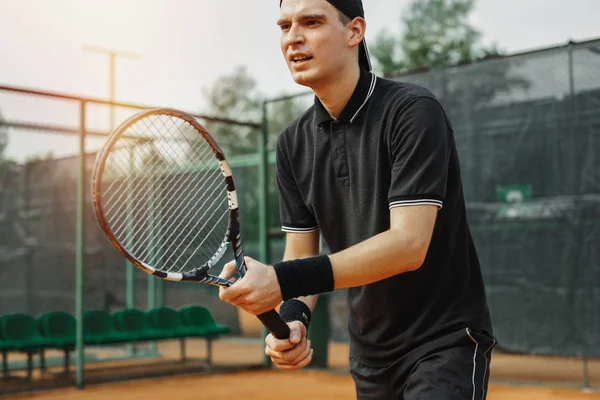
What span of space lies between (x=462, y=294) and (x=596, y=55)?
4982 millimetres

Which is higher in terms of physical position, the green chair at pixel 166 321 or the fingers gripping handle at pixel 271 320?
the fingers gripping handle at pixel 271 320

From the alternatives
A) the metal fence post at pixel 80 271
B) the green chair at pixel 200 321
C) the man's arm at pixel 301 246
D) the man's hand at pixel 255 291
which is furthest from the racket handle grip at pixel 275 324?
the green chair at pixel 200 321

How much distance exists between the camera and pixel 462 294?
228 centimetres

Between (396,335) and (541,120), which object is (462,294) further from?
(541,120)

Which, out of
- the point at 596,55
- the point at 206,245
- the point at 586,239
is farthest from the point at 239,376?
the point at 206,245

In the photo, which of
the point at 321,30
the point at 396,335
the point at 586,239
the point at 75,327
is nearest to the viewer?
the point at 321,30

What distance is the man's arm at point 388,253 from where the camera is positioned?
1950 millimetres

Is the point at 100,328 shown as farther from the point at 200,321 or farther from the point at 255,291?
the point at 255,291

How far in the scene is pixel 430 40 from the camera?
1401 inches

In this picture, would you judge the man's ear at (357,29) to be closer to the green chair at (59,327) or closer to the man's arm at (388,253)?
the man's arm at (388,253)

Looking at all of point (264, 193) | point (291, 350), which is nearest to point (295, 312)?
point (291, 350)

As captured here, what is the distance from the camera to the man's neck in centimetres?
Result: 229

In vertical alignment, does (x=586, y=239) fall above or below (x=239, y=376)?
above

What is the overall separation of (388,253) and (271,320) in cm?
37
